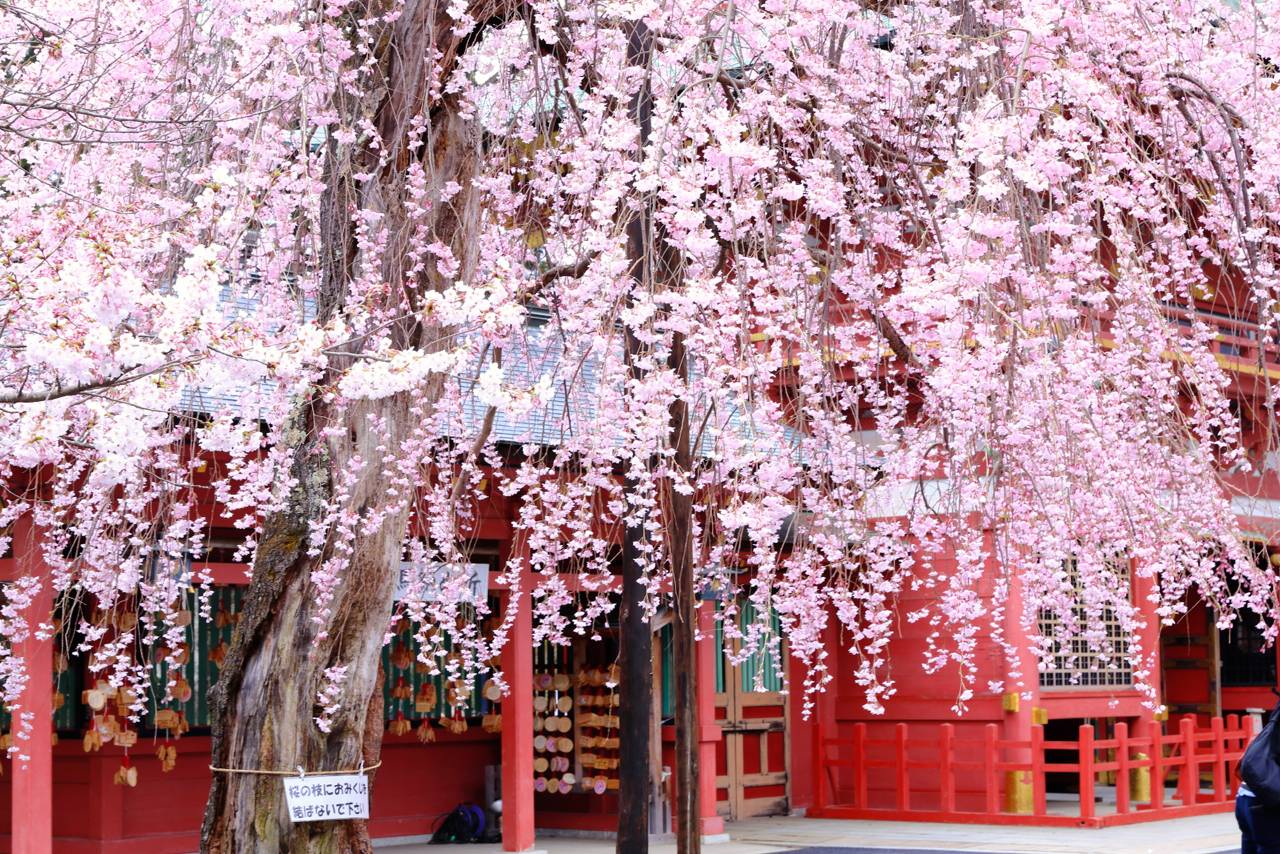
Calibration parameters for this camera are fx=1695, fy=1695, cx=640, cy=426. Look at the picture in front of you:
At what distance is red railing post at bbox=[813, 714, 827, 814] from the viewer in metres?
16.0

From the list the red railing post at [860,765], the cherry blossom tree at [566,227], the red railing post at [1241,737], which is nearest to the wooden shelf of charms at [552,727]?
the red railing post at [860,765]

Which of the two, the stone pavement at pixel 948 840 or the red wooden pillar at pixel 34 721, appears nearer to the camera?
the red wooden pillar at pixel 34 721

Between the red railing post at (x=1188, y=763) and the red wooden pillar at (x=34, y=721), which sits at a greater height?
the red wooden pillar at (x=34, y=721)

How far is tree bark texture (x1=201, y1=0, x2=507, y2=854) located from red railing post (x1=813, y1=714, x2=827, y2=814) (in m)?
8.89

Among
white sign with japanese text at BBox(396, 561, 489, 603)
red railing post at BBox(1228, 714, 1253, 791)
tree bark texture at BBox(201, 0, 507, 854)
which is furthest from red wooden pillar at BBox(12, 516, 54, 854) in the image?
red railing post at BBox(1228, 714, 1253, 791)

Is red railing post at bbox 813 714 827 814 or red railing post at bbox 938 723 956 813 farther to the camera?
red railing post at bbox 813 714 827 814

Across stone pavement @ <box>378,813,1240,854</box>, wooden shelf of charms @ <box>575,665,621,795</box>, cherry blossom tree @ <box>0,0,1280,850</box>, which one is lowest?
stone pavement @ <box>378,813,1240,854</box>

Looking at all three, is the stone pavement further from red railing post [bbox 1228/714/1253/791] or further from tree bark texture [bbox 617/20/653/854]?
tree bark texture [bbox 617/20/653/854]

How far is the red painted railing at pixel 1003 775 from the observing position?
14.2 metres

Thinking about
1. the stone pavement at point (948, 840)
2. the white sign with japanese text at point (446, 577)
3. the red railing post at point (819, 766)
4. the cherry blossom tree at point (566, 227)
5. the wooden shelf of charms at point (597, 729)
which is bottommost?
the stone pavement at point (948, 840)

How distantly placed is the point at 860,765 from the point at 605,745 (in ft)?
9.08

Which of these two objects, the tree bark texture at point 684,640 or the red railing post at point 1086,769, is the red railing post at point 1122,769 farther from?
the tree bark texture at point 684,640

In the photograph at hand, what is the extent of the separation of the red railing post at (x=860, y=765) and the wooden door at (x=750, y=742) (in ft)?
2.35

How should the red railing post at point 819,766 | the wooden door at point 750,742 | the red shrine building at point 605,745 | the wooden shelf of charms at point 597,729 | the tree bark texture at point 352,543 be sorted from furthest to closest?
the red railing post at point 819,766 < the wooden door at point 750,742 < the wooden shelf of charms at point 597,729 < the red shrine building at point 605,745 < the tree bark texture at point 352,543
